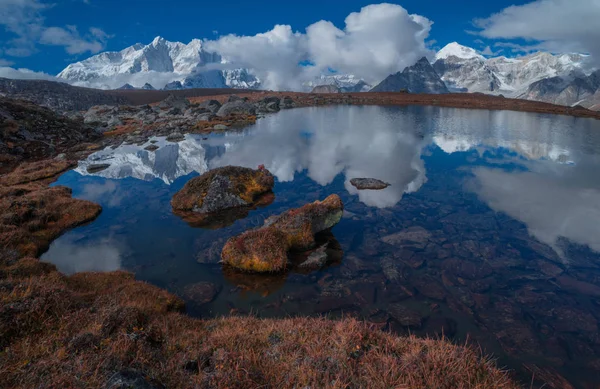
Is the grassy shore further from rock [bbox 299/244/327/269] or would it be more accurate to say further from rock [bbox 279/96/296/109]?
rock [bbox 279/96/296/109]

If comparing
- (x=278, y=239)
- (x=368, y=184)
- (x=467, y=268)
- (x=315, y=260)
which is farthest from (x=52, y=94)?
(x=467, y=268)

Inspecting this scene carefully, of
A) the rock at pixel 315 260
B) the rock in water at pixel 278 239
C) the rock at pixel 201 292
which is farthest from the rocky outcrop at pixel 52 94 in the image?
the rock at pixel 315 260

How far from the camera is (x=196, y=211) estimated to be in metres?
21.9

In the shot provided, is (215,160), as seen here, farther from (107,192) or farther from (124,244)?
(124,244)

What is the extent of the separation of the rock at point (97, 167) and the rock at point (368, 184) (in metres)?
28.7

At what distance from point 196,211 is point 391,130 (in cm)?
4445

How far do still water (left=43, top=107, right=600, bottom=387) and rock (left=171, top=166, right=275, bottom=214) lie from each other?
162 cm

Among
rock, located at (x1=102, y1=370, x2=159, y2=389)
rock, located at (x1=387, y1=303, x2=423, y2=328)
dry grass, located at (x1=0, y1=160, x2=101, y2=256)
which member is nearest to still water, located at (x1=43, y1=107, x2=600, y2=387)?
rock, located at (x1=387, y1=303, x2=423, y2=328)

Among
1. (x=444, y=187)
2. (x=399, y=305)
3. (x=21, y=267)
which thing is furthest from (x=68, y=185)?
(x=444, y=187)

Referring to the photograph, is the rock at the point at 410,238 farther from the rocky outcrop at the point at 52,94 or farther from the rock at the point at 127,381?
the rocky outcrop at the point at 52,94

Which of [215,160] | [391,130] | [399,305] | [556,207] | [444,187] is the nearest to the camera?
[399,305]

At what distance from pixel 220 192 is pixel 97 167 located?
21.9 metres

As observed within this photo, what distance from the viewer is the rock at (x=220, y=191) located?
22.2m

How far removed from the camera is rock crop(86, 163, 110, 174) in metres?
34.2
